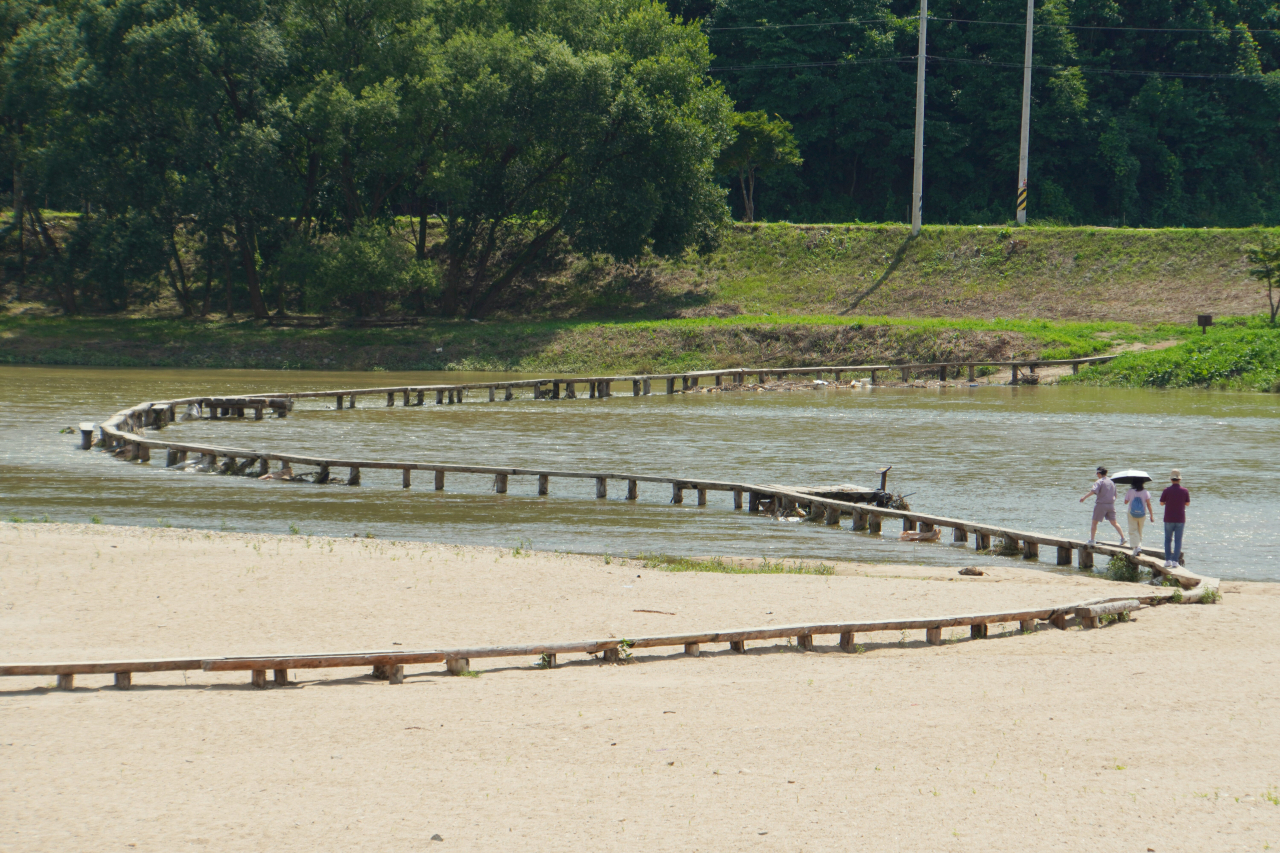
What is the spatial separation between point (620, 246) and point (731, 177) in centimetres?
2256

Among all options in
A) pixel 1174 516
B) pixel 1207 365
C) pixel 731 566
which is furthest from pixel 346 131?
pixel 1174 516

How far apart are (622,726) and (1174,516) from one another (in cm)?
1006

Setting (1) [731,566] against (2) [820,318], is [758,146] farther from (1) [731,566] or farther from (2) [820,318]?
(1) [731,566]

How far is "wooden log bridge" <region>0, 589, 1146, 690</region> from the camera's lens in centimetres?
1130

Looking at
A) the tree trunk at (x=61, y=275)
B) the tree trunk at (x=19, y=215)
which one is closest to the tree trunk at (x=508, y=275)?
the tree trunk at (x=61, y=275)

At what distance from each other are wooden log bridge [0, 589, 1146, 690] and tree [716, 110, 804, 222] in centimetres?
5376

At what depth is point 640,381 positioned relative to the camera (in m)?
50.1

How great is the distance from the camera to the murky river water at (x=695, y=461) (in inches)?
832

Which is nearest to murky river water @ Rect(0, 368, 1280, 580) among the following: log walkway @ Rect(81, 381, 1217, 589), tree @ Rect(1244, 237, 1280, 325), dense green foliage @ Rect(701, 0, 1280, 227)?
log walkway @ Rect(81, 381, 1217, 589)

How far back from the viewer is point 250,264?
60.0 m

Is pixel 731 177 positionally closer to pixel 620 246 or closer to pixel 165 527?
pixel 620 246

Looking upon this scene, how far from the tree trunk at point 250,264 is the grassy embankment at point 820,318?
5.01ft

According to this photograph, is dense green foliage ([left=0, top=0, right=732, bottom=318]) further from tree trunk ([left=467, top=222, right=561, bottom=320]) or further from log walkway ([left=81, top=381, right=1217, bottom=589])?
log walkway ([left=81, top=381, right=1217, bottom=589])

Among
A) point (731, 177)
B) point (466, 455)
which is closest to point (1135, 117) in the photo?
point (731, 177)
